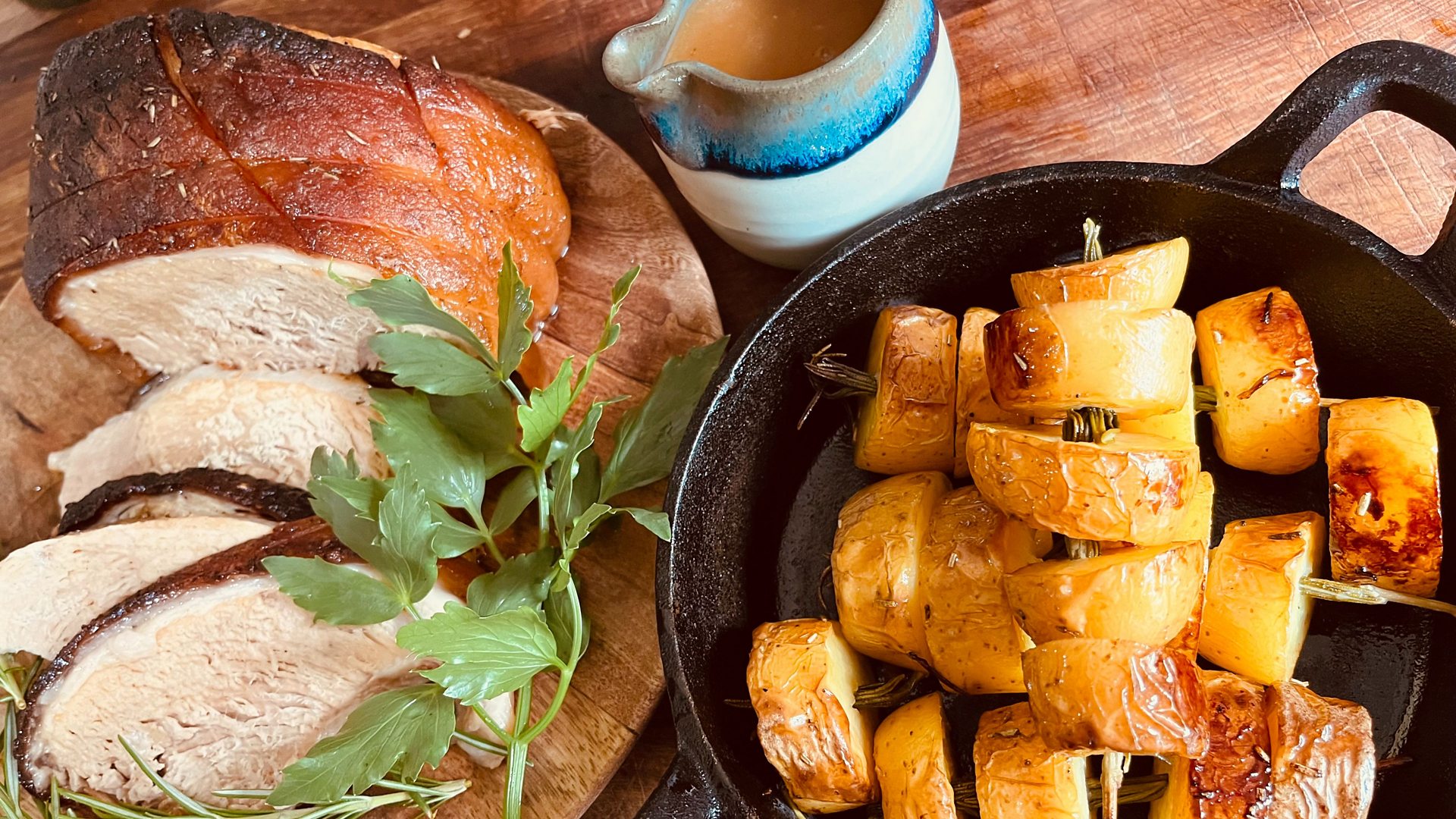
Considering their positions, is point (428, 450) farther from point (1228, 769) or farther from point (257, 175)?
point (1228, 769)

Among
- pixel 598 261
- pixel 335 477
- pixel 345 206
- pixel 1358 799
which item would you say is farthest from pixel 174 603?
pixel 1358 799

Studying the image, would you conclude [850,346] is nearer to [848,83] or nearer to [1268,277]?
[848,83]

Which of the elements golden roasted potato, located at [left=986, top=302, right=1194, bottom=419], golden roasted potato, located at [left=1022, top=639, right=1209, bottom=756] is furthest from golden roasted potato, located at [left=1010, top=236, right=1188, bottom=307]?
golden roasted potato, located at [left=1022, top=639, right=1209, bottom=756]

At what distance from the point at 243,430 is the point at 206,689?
1.31 feet

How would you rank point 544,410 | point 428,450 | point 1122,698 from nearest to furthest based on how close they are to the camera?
point 1122,698
point 544,410
point 428,450

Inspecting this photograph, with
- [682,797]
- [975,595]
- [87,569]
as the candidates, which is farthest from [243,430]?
[975,595]

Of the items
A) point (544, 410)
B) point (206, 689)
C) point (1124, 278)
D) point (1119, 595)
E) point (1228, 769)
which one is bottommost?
point (206, 689)

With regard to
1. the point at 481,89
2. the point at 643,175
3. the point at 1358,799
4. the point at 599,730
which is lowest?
the point at 599,730

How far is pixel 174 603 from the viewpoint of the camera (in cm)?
143

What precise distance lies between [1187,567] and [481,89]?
136cm

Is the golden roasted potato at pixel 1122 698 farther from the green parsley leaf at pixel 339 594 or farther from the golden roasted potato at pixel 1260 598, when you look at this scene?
the green parsley leaf at pixel 339 594

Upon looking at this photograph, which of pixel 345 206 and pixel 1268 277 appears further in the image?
pixel 345 206

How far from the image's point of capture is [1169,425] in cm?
118

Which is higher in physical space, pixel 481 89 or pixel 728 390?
pixel 481 89
